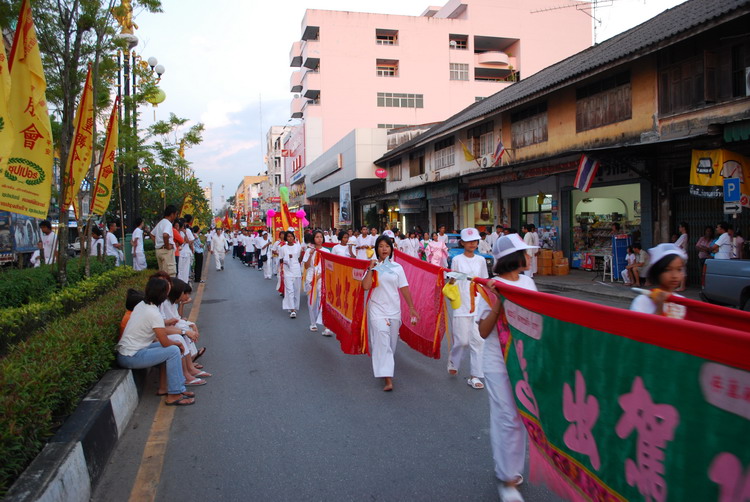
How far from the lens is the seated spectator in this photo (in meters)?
5.02

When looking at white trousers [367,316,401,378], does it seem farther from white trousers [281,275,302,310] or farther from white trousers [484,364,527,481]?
white trousers [281,275,302,310]

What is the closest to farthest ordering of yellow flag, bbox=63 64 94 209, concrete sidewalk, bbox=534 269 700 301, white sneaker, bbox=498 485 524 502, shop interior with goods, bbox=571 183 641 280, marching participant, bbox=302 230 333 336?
white sneaker, bbox=498 485 524 502
yellow flag, bbox=63 64 94 209
marching participant, bbox=302 230 333 336
concrete sidewalk, bbox=534 269 700 301
shop interior with goods, bbox=571 183 641 280

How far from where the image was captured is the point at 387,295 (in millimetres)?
5492

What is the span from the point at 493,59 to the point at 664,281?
48.4 metres

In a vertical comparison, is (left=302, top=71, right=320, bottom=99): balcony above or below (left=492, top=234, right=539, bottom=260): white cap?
above

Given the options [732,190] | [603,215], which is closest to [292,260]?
[732,190]

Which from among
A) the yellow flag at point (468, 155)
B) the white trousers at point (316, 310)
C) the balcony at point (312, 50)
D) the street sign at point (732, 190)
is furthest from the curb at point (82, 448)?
the balcony at point (312, 50)

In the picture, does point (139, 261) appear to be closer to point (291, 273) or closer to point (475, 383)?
point (291, 273)

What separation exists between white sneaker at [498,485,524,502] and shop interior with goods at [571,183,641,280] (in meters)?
12.3

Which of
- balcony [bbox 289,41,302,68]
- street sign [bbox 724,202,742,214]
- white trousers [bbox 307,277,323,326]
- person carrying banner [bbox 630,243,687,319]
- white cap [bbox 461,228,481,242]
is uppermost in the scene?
balcony [bbox 289,41,302,68]

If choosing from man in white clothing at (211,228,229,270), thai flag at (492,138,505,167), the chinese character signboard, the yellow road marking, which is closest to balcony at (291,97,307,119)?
man in white clothing at (211,228,229,270)

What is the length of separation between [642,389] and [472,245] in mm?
3638

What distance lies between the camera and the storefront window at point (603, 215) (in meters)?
14.8

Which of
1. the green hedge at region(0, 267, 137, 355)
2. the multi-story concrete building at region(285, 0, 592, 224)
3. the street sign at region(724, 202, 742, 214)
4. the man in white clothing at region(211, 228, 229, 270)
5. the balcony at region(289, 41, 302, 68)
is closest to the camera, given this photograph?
the green hedge at region(0, 267, 137, 355)
